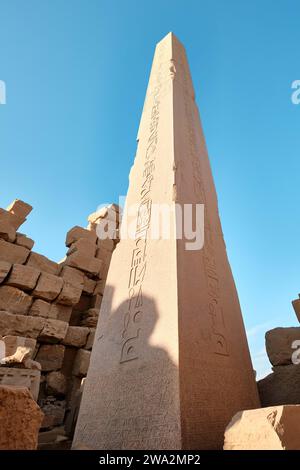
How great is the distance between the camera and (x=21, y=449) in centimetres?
85

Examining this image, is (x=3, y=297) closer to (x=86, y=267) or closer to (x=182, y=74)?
(x=86, y=267)

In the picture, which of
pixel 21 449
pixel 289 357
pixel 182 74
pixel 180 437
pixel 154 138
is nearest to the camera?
pixel 21 449

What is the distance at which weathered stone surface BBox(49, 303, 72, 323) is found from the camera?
4758mm

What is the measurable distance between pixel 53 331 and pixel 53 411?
3.46ft

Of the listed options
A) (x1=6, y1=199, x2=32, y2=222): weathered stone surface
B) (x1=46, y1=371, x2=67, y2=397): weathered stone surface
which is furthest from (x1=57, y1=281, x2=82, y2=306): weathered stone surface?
(x1=6, y1=199, x2=32, y2=222): weathered stone surface

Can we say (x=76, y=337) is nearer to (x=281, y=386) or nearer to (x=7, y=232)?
(x=7, y=232)

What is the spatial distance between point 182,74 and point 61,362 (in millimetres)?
4622

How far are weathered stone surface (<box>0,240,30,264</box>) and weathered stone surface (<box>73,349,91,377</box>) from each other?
1.80m

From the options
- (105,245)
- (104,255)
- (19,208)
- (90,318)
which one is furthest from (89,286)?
(19,208)

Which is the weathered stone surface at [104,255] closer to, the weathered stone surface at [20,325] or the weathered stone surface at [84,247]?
the weathered stone surface at [84,247]

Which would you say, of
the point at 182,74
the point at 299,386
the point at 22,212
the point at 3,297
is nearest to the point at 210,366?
the point at 299,386
